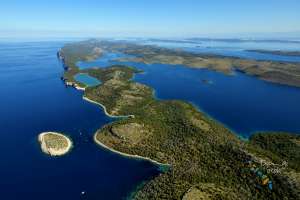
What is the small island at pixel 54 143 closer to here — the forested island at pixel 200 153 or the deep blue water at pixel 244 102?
the forested island at pixel 200 153

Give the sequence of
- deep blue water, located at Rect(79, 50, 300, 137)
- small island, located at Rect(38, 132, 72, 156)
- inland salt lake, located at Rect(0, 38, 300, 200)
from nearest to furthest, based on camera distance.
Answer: inland salt lake, located at Rect(0, 38, 300, 200)
small island, located at Rect(38, 132, 72, 156)
deep blue water, located at Rect(79, 50, 300, 137)

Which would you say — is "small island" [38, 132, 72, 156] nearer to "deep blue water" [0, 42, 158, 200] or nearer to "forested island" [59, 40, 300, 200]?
"deep blue water" [0, 42, 158, 200]

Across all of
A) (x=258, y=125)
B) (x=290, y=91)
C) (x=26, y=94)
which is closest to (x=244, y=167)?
(x=258, y=125)

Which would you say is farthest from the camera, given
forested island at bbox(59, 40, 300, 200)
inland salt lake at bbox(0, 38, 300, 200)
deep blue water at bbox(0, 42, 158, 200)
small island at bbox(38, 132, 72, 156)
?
small island at bbox(38, 132, 72, 156)

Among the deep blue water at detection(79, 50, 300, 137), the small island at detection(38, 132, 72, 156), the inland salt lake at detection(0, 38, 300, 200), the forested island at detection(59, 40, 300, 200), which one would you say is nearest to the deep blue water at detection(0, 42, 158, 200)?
the inland salt lake at detection(0, 38, 300, 200)

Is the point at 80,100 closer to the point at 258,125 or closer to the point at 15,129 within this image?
the point at 15,129

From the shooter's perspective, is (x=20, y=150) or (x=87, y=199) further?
(x=20, y=150)
